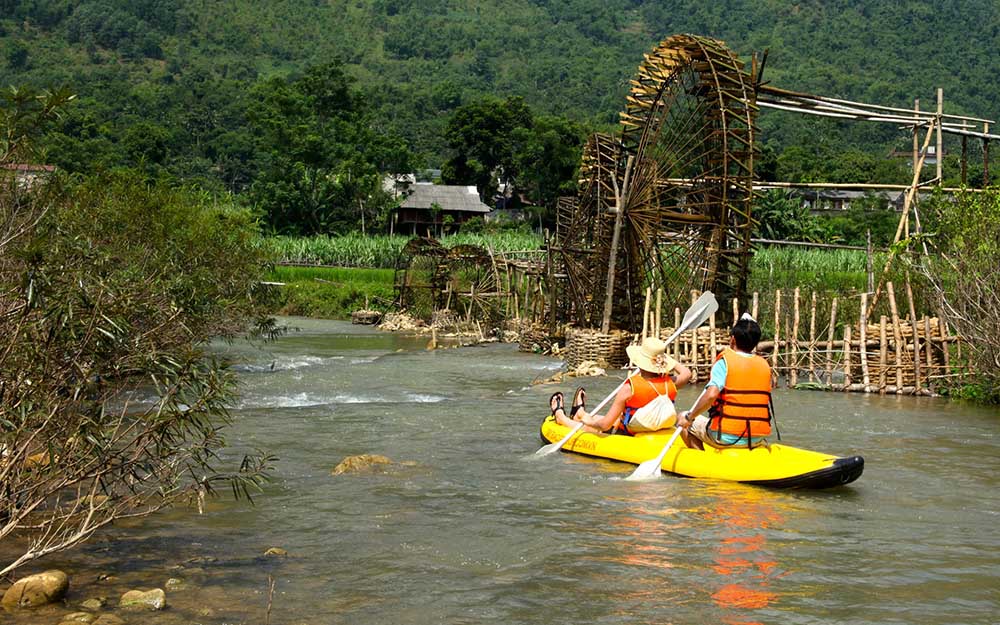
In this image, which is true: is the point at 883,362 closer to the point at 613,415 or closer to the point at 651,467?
the point at 613,415

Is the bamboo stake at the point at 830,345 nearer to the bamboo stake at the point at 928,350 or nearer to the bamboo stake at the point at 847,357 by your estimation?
the bamboo stake at the point at 847,357

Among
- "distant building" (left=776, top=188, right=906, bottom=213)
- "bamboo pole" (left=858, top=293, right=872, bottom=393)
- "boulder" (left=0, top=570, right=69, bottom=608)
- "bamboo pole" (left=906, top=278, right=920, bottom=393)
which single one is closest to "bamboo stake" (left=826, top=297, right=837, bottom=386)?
"bamboo pole" (left=858, top=293, right=872, bottom=393)

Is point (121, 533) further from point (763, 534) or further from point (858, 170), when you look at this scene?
point (858, 170)

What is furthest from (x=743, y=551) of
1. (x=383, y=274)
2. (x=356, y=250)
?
(x=356, y=250)

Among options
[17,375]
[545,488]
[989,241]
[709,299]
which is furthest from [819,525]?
[989,241]

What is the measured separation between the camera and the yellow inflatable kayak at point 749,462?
1123 centimetres

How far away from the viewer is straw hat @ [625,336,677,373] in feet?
41.3

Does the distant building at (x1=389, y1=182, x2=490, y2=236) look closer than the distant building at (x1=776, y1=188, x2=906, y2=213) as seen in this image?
Yes

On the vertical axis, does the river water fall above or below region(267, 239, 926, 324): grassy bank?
below

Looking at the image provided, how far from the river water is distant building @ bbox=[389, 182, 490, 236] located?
2064 inches

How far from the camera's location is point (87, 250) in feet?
29.9

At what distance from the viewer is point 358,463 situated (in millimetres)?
12609

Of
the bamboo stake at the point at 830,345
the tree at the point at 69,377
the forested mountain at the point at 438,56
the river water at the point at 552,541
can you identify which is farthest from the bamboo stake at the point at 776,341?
the forested mountain at the point at 438,56

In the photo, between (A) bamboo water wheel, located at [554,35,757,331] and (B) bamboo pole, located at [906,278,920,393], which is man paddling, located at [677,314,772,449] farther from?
(A) bamboo water wheel, located at [554,35,757,331]
